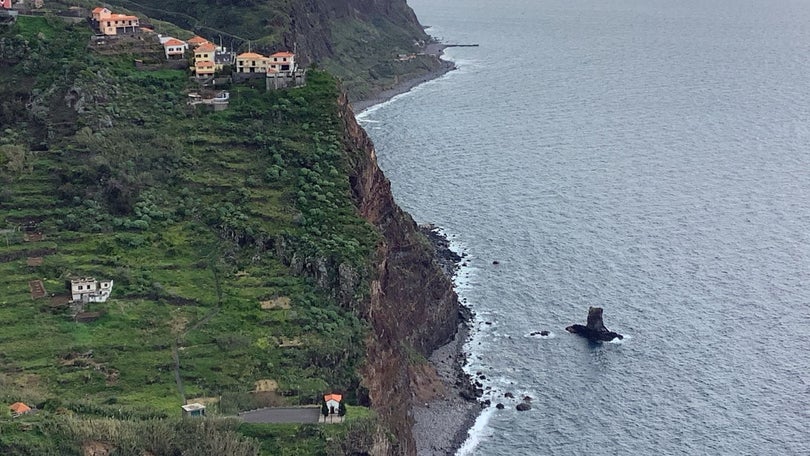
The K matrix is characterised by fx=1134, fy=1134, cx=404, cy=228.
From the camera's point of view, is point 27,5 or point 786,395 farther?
point 27,5

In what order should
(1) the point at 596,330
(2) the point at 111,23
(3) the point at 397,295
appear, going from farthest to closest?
(2) the point at 111,23 → (1) the point at 596,330 → (3) the point at 397,295

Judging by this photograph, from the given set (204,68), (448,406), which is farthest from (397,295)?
(204,68)

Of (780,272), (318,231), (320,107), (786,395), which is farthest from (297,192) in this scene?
(780,272)

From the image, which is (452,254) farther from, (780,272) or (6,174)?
(6,174)

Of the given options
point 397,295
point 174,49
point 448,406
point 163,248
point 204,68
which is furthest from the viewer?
point 174,49

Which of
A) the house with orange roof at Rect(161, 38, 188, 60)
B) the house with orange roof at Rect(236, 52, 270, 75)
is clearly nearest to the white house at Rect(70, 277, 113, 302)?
the house with orange roof at Rect(236, 52, 270, 75)

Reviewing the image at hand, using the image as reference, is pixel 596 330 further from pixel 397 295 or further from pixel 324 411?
pixel 324 411

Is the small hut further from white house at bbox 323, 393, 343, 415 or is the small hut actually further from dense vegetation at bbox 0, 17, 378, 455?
white house at bbox 323, 393, 343, 415

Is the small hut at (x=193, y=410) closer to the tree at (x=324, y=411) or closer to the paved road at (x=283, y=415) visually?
the paved road at (x=283, y=415)
